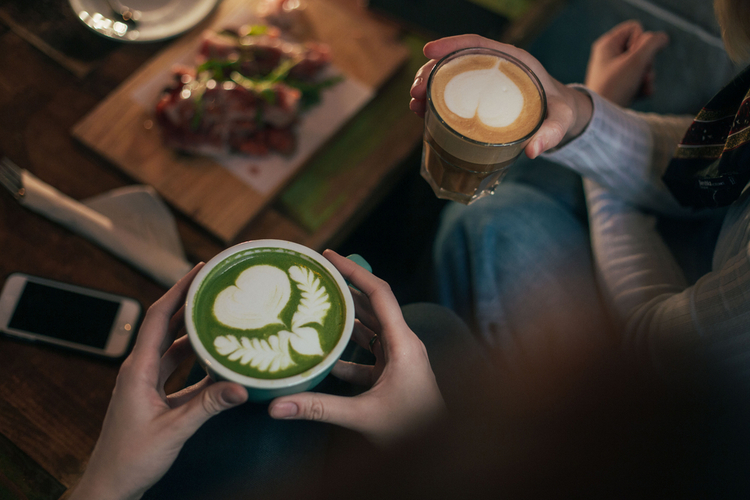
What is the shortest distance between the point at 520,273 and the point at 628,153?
1.48 ft

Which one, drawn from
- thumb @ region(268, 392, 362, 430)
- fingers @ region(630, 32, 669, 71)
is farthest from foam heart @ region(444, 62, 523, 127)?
fingers @ region(630, 32, 669, 71)

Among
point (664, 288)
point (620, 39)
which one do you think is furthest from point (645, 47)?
point (664, 288)

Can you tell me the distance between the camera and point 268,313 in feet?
2.88

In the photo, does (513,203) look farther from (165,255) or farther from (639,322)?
(165,255)

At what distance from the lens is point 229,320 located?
0.86 m

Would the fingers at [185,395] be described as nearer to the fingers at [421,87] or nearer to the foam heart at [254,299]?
the foam heart at [254,299]

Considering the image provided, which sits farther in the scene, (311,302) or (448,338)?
(448,338)

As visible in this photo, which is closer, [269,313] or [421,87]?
[269,313]

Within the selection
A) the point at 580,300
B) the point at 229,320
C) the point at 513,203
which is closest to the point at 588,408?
the point at 229,320

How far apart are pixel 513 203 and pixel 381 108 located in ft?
2.05

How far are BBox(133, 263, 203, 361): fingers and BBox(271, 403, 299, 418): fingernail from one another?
25 centimetres

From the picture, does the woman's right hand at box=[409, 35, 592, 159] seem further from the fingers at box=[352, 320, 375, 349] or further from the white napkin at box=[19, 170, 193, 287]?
the white napkin at box=[19, 170, 193, 287]

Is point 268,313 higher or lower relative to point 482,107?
lower

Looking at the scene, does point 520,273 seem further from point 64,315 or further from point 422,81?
point 64,315
